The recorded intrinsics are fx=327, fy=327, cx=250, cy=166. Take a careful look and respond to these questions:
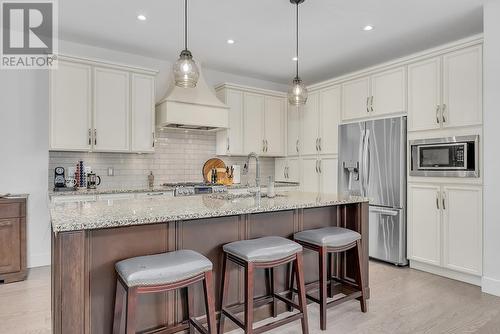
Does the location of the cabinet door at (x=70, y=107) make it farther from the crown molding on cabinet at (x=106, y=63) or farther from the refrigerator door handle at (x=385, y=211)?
the refrigerator door handle at (x=385, y=211)

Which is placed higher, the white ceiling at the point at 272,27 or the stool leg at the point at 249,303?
the white ceiling at the point at 272,27

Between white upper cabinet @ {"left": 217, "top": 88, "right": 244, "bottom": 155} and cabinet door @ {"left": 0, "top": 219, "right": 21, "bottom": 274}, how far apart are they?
274 cm

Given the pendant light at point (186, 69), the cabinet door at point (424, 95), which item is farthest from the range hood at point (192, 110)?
the cabinet door at point (424, 95)

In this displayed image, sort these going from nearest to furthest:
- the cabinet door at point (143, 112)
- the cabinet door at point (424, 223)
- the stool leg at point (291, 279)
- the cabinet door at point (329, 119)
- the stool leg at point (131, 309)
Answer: the stool leg at point (131, 309) < the stool leg at point (291, 279) < the cabinet door at point (424, 223) < the cabinet door at point (143, 112) < the cabinet door at point (329, 119)

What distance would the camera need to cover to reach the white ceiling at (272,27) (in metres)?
3.10

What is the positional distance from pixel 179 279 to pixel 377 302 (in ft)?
6.46

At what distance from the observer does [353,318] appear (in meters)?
2.56

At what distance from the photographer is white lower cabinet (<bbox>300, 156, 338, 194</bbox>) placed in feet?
15.4

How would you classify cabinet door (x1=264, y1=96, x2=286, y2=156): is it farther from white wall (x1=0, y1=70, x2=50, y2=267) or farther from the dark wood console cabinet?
the dark wood console cabinet

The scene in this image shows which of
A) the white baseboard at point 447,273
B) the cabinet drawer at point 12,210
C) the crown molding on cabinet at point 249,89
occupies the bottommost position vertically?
the white baseboard at point 447,273

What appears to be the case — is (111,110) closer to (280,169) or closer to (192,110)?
(192,110)

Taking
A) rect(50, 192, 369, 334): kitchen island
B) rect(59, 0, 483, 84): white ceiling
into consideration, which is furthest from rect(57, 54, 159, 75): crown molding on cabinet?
rect(50, 192, 369, 334): kitchen island

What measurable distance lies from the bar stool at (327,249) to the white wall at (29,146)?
10.1 ft

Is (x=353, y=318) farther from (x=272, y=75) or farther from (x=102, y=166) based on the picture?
(x=272, y=75)
